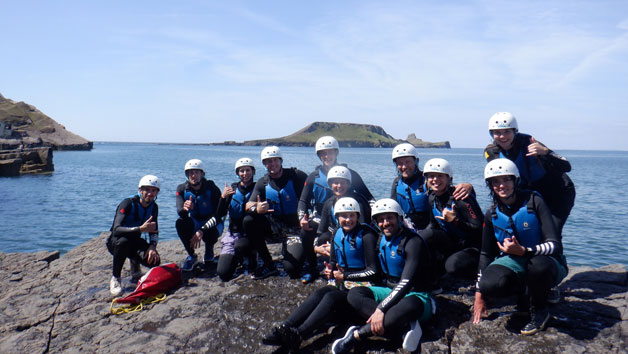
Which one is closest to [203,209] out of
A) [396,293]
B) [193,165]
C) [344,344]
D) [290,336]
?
[193,165]

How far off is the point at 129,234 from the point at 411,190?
5.43 meters

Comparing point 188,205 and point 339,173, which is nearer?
point 339,173

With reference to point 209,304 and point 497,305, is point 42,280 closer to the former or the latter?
point 209,304

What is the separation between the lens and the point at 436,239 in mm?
6137

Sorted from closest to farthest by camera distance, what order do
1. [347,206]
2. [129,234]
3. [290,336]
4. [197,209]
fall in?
[290,336], [347,206], [129,234], [197,209]

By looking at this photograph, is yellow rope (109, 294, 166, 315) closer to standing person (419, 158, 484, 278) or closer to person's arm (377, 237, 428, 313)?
person's arm (377, 237, 428, 313)

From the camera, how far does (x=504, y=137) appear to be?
20.4 feet

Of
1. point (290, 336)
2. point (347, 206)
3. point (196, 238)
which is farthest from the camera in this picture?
point (196, 238)

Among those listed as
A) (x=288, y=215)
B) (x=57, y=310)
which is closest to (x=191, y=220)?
(x=288, y=215)

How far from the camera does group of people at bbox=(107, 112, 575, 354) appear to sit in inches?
195

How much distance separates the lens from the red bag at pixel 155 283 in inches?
266

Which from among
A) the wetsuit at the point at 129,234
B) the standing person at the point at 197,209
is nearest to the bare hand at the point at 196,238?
the standing person at the point at 197,209

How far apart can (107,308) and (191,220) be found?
2275mm

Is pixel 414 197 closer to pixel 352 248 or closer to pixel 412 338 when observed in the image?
pixel 352 248
